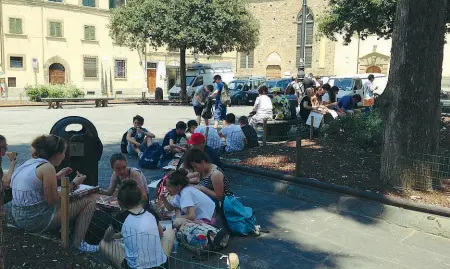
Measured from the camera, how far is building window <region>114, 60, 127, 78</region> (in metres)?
38.1

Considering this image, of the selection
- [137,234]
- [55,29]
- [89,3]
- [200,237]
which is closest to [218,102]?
[200,237]

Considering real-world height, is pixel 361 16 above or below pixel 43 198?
above

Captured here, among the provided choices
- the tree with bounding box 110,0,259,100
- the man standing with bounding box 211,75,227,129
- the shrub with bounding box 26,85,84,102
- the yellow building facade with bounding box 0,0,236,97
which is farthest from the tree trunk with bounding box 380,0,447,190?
the yellow building facade with bounding box 0,0,236,97

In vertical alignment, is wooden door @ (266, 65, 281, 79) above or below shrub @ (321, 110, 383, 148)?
above

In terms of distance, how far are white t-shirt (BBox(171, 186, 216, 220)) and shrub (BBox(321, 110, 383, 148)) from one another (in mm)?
5230

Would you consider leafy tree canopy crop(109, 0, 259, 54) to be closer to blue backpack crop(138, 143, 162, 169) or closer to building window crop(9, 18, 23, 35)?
building window crop(9, 18, 23, 35)

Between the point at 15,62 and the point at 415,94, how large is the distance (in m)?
32.2

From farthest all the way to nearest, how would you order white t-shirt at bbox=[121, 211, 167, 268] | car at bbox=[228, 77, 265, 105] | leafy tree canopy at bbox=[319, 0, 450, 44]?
1. car at bbox=[228, 77, 265, 105]
2. leafy tree canopy at bbox=[319, 0, 450, 44]
3. white t-shirt at bbox=[121, 211, 167, 268]

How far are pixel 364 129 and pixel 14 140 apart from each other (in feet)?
27.9

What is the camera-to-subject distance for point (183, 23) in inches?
967

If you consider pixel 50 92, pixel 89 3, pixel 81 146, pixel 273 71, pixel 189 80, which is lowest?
pixel 81 146

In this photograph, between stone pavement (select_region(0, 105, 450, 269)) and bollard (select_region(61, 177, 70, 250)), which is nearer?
bollard (select_region(61, 177, 70, 250))

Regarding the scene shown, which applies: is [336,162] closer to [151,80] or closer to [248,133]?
[248,133]

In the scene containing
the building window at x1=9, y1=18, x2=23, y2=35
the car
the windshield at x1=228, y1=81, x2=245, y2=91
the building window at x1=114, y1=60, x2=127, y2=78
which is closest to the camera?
the car
